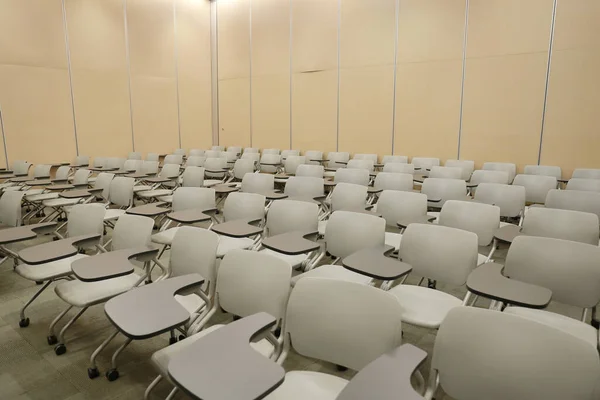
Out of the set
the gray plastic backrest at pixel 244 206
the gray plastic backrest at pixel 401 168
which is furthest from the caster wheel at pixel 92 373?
the gray plastic backrest at pixel 401 168

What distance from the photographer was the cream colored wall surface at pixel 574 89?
5.65 m

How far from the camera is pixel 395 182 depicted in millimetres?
5148

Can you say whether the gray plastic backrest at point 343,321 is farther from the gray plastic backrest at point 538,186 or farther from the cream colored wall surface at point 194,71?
the cream colored wall surface at point 194,71

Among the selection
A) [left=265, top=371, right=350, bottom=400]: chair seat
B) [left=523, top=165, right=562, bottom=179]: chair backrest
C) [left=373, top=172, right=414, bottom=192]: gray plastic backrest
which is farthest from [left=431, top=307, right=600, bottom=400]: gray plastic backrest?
[left=523, top=165, right=562, bottom=179]: chair backrest

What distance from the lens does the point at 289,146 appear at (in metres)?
9.09

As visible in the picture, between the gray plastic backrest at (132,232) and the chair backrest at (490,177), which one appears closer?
the gray plastic backrest at (132,232)

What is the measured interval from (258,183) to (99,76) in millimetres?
5353

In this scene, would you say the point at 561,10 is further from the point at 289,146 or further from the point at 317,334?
the point at 317,334

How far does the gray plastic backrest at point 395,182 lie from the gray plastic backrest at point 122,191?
123 inches

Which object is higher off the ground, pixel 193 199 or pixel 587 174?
pixel 587 174

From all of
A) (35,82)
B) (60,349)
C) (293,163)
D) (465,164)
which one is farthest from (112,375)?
(35,82)

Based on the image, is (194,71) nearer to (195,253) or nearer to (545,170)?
(545,170)

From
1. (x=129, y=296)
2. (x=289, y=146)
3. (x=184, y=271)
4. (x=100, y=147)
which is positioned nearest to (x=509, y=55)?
(x=289, y=146)

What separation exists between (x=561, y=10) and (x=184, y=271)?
6.43 m
